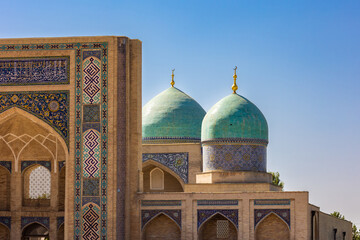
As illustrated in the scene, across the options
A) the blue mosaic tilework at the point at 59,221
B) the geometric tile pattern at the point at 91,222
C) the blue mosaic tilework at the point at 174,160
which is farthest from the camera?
the blue mosaic tilework at the point at 174,160

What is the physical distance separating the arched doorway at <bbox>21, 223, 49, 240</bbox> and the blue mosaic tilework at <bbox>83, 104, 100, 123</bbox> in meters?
3.71

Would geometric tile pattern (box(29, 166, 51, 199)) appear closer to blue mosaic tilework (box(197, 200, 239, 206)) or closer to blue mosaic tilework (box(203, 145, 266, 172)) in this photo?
blue mosaic tilework (box(203, 145, 266, 172))

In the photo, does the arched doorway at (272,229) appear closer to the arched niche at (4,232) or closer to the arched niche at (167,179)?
the arched niche at (167,179)

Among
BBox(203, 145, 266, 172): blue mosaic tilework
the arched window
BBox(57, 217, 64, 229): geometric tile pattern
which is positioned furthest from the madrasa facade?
the arched window

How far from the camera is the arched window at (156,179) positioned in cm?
2456

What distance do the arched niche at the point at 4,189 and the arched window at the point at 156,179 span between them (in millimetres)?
4569

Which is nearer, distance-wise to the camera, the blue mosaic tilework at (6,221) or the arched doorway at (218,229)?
the arched doorway at (218,229)

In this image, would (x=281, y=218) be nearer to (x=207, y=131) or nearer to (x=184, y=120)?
(x=207, y=131)

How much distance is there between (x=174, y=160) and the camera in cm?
2425

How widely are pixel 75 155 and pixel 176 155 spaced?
5.70 m

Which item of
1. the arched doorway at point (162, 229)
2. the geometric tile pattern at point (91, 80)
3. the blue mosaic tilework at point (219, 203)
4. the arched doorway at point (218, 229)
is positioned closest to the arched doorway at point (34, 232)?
the arched doorway at point (162, 229)

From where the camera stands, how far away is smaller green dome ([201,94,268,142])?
21.7 m

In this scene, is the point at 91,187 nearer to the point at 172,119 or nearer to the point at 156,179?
the point at 156,179

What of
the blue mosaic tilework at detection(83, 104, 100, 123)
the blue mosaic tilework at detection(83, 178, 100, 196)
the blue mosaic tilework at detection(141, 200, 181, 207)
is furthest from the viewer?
the blue mosaic tilework at detection(141, 200, 181, 207)
